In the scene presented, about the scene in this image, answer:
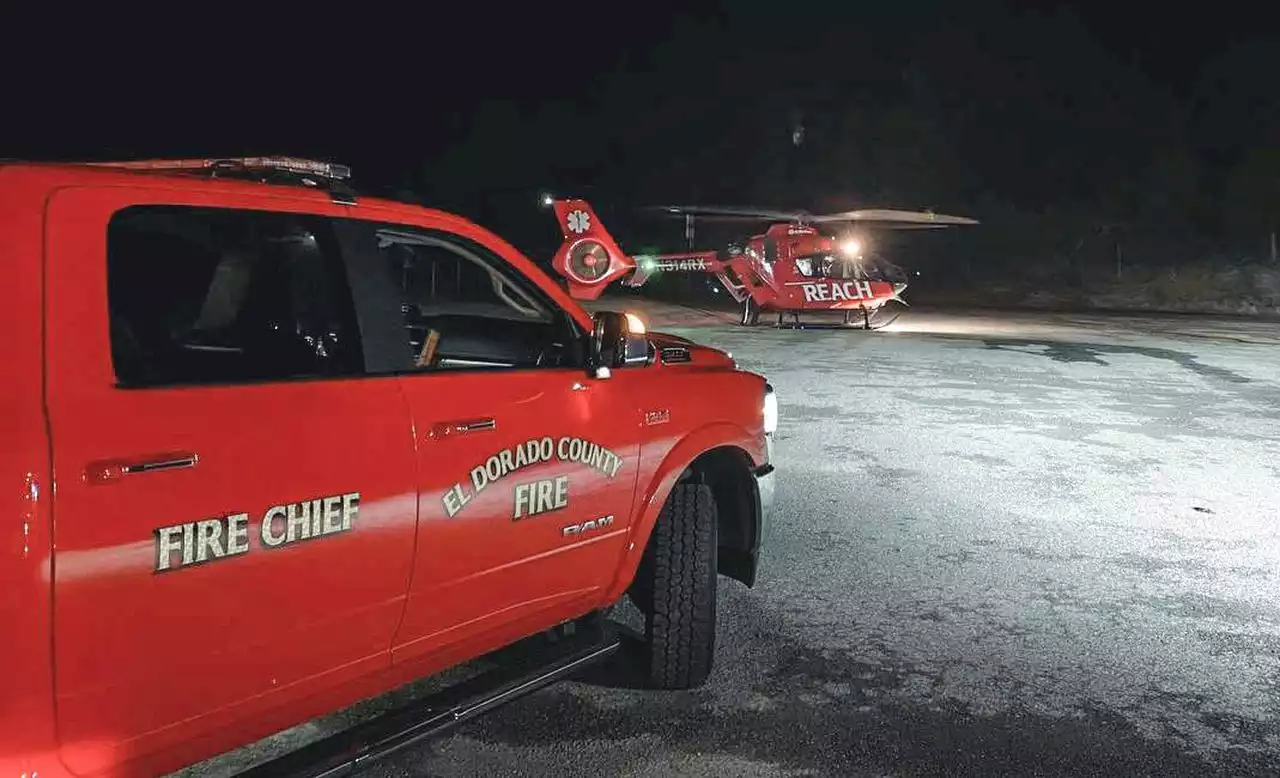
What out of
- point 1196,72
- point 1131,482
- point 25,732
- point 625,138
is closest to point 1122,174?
point 1196,72

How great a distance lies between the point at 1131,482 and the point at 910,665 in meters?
4.29

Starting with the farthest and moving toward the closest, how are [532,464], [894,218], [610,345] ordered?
1. [894,218]
2. [610,345]
3. [532,464]

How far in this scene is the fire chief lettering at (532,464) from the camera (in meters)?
3.03

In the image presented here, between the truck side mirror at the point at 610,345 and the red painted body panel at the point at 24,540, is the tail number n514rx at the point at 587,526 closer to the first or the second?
the truck side mirror at the point at 610,345

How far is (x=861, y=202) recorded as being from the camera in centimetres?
5050

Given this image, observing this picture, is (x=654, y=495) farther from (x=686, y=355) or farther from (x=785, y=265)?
(x=785, y=265)

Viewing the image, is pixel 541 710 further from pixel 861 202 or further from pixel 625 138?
pixel 625 138

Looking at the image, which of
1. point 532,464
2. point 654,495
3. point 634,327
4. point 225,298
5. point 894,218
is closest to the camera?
point 225,298

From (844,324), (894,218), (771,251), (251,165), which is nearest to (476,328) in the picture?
(251,165)

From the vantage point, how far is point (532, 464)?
3.29 meters

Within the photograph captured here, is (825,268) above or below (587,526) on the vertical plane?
above

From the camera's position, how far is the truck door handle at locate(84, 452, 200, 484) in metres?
2.14

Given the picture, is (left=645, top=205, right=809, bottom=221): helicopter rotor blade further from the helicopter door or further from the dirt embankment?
the dirt embankment

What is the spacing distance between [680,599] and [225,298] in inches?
74.2
